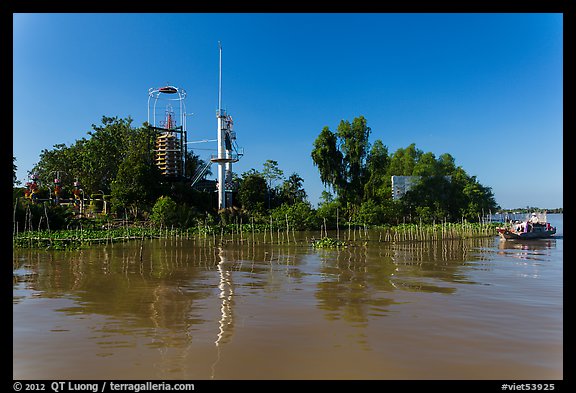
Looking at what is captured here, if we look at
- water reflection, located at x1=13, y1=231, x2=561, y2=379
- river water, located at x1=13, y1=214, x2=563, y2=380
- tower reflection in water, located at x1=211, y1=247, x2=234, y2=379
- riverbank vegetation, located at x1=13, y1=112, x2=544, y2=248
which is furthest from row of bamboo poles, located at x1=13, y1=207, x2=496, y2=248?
tower reflection in water, located at x1=211, y1=247, x2=234, y2=379

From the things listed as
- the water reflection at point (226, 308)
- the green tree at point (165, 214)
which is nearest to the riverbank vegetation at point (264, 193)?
the green tree at point (165, 214)

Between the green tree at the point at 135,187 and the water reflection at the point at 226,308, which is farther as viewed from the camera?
the green tree at the point at 135,187

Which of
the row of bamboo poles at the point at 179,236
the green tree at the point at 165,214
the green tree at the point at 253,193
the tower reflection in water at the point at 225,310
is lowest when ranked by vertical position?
the tower reflection in water at the point at 225,310

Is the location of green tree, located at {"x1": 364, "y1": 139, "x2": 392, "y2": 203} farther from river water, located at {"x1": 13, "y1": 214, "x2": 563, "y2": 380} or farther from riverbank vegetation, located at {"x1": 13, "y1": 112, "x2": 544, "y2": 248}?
river water, located at {"x1": 13, "y1": 214, "x2": 563, "y2": 380}

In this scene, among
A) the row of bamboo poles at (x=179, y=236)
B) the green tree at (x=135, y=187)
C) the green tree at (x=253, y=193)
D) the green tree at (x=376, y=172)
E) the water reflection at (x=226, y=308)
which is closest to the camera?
the water reflection at (x=226, y=308)

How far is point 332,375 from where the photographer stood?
435 cm

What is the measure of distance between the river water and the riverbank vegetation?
15803mm

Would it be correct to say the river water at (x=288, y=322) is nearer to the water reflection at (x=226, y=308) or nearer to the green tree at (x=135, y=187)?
the water reflection at (x=226, y=308)

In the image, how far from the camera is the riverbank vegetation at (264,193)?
29.5 metres

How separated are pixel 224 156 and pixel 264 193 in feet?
18.3

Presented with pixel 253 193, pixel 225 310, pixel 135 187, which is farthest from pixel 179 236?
pixel 225 310

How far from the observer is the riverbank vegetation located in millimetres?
29487

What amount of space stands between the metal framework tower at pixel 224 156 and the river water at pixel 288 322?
23967 mm
